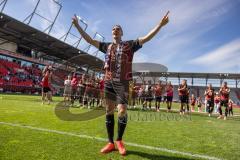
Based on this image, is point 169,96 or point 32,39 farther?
point 32,39

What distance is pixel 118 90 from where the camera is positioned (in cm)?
447

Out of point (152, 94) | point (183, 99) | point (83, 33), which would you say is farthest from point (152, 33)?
point (152, 94)

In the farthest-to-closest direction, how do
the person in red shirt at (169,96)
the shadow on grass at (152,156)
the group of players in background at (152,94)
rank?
the person in red shirt at (169,96) < the group of players in background at (152,94) < the shadow on grass at (152,156)

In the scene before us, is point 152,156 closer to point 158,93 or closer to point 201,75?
point 158,93

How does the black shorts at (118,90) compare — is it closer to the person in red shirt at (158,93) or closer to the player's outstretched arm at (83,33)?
the player's outstretched arm at (83,33)

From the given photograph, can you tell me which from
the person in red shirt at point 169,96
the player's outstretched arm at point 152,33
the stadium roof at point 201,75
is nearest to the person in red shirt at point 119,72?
the player's outstretched arm at point 152,33

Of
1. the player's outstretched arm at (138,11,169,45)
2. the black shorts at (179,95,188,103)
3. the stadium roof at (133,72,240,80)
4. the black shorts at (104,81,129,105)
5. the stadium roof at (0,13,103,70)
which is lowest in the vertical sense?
the black shorts at (104,81,129,105)

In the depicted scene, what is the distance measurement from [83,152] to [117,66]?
149 centimetres

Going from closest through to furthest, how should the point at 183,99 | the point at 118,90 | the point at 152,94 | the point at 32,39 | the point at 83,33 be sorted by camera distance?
the point at 118,90
the point at 83,33
the point at 183,99
the point at 152,94
the point at 32,39

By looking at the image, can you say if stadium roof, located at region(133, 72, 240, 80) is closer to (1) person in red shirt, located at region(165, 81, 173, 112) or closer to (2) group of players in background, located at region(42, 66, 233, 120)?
(2) group of players in background, located at region(42, 66, 233, 120)

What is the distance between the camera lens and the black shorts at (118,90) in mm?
4457

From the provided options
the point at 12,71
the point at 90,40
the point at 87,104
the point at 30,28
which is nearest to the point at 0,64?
the point at 12,71

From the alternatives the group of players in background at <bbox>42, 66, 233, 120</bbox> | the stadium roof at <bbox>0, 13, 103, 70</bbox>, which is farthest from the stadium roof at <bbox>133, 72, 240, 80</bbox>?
the group of players in background at <bbox>42, 66, 233, 120</bbox>

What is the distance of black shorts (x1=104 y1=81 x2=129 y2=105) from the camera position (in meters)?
4.46
